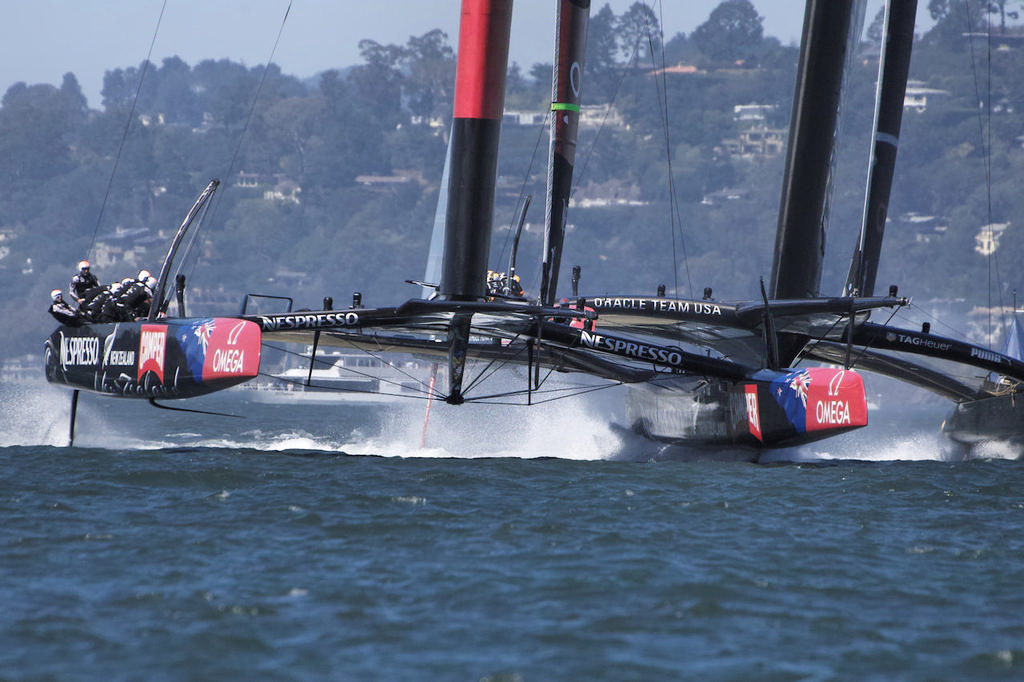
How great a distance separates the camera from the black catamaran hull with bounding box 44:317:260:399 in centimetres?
911

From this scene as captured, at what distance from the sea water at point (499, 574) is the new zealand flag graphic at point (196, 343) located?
74cm

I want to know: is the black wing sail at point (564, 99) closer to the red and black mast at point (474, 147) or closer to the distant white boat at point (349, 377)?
the red and black mast at point (474, 147)

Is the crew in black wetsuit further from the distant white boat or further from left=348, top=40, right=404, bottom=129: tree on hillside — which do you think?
left=348, top=40, right=404, bottom=129: tree on hillside

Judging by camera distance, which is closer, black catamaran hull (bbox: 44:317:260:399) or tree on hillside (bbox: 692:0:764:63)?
black catamaran hull (bbox: 44:317:260:399)

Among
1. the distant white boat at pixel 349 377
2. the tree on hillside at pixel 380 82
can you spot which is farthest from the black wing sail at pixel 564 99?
the tree on hillside at pixel 380 82

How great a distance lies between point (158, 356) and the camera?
31.2 ft

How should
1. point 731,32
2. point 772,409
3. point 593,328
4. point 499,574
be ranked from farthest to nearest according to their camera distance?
point 731,32 < point 593,328 < point 772,409 < point 499,574

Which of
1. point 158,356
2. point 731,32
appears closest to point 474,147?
point 158,356

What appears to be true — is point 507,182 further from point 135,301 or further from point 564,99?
point 135,301

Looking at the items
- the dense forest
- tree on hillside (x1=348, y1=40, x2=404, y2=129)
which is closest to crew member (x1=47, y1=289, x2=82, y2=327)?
the dense forest

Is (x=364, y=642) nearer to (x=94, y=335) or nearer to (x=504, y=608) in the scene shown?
(x=504, y=608)

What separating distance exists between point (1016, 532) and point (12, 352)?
66229 millimetres

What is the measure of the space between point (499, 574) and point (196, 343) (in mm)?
4475

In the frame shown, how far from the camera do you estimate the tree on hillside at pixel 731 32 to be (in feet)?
407
